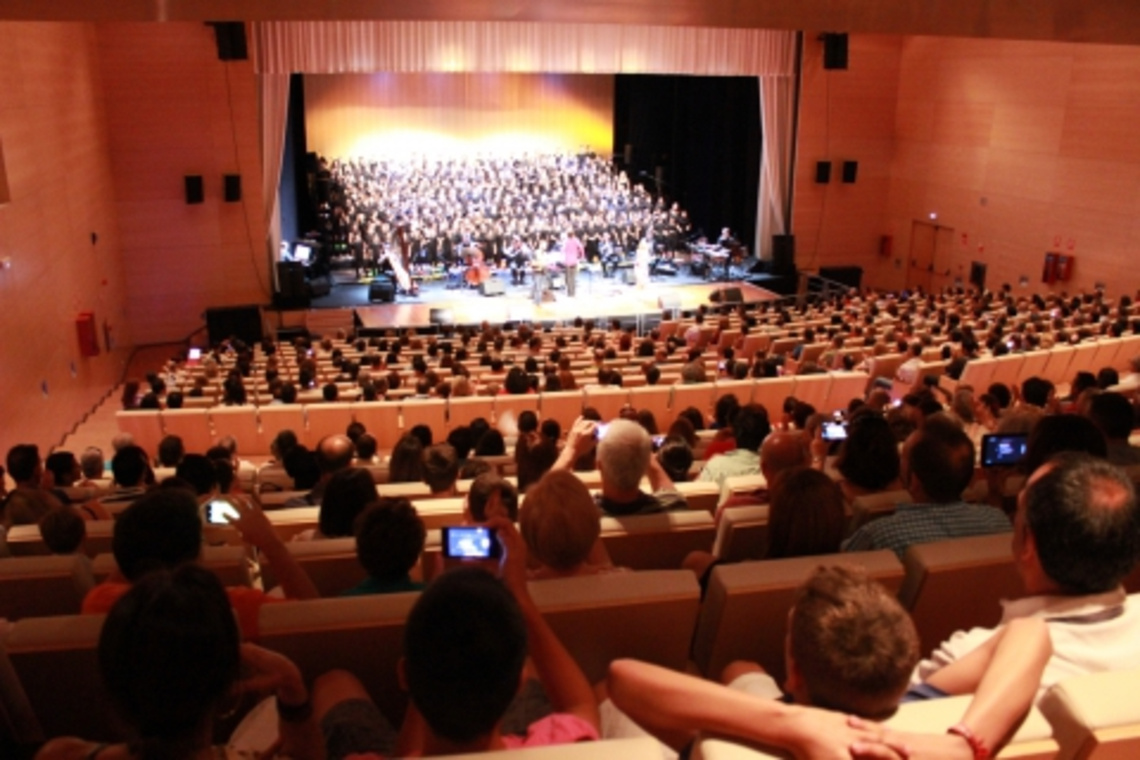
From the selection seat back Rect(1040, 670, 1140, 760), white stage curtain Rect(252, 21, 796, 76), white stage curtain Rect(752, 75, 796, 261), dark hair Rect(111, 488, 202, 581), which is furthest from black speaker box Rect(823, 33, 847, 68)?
seat back Rect(1040, 670, 1140, 760)

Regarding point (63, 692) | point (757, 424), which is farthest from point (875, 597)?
point (757, 424)

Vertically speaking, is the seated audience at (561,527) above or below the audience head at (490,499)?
above

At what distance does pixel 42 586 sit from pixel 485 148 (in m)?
20.1

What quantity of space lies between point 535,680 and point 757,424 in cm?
343

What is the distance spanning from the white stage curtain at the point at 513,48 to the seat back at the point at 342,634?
14831mm

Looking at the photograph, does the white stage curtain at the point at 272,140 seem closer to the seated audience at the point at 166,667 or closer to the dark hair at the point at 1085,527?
the seated audience at the point at 166,667

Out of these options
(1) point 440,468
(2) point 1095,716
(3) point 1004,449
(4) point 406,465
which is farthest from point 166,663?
(4) point 406,465

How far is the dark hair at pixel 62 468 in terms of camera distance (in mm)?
5961

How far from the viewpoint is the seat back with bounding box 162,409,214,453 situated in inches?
315

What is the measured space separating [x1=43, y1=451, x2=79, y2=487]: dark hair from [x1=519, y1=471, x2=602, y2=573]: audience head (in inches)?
177

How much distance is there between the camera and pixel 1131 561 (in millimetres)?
2002

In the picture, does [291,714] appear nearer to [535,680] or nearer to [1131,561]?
[535,680]

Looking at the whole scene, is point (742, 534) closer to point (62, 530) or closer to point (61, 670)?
point (61, 670)

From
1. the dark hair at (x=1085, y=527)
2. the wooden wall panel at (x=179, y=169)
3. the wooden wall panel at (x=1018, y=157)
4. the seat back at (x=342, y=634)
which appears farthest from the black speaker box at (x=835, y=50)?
the seat back at (x=342, y=634)
